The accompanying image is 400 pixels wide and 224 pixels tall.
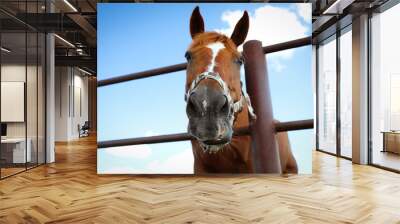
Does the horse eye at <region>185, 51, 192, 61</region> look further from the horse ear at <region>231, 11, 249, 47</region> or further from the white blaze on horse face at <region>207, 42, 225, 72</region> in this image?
the horse ear at <region>231, 11, 249, 47</region>

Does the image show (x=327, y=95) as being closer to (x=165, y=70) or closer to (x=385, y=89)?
(x=385, y=89)

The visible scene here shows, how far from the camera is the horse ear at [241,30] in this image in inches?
228

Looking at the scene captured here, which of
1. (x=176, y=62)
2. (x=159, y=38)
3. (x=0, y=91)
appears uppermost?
(x=159, y=38)

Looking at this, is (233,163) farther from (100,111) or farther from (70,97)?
(70,97)

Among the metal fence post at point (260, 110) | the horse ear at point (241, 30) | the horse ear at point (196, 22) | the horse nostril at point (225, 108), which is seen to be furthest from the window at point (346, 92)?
the horse nostril at point (225, 108)

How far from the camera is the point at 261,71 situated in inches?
237

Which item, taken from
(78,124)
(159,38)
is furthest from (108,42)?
(78,124)

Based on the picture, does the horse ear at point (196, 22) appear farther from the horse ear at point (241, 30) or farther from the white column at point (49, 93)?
the white column at point (49, 93)

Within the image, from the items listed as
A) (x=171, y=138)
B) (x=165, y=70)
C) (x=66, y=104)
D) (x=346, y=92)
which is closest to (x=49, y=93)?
(x=165, y=70)

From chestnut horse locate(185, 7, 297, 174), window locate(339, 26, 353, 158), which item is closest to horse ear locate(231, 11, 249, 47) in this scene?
chestnut horse locate(185, 7, 297, 174)

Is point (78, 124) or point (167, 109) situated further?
point (78, 124)

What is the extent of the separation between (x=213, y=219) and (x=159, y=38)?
3.44 m

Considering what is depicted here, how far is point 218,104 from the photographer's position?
186 inches

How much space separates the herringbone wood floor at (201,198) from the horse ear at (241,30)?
220 cm
